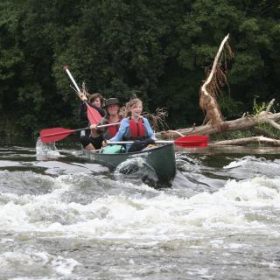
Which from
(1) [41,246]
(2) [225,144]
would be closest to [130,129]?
(1) [41,246]

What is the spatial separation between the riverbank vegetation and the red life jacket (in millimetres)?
13976

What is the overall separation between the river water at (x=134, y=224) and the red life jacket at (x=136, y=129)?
68 cm

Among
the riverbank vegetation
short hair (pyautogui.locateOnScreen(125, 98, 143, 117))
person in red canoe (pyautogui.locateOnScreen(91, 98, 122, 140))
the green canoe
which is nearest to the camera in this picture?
the green canoe

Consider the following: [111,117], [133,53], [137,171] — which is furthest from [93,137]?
[133,53]

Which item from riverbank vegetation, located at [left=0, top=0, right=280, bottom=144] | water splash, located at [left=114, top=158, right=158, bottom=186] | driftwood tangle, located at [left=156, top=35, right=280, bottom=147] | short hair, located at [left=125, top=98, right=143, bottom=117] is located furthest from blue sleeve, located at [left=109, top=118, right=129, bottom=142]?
riverbank vegetation, located at [left=0, top=0, right=280, bottom=144]

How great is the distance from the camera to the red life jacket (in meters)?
9.39

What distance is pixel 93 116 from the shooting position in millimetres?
11727

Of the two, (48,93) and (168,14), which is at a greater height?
(168,14)

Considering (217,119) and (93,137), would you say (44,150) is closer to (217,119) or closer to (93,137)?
(93,137)

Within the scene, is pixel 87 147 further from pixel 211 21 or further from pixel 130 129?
pixel 211 21

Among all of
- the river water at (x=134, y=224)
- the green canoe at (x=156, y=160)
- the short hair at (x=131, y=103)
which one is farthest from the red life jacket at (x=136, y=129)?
the river water at (x=134, y=224)

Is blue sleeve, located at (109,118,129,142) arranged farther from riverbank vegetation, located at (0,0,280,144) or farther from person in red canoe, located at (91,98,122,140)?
riverbank vegetation, located at (0,0,280,144)

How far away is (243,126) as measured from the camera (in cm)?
1569

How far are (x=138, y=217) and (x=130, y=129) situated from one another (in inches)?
110
